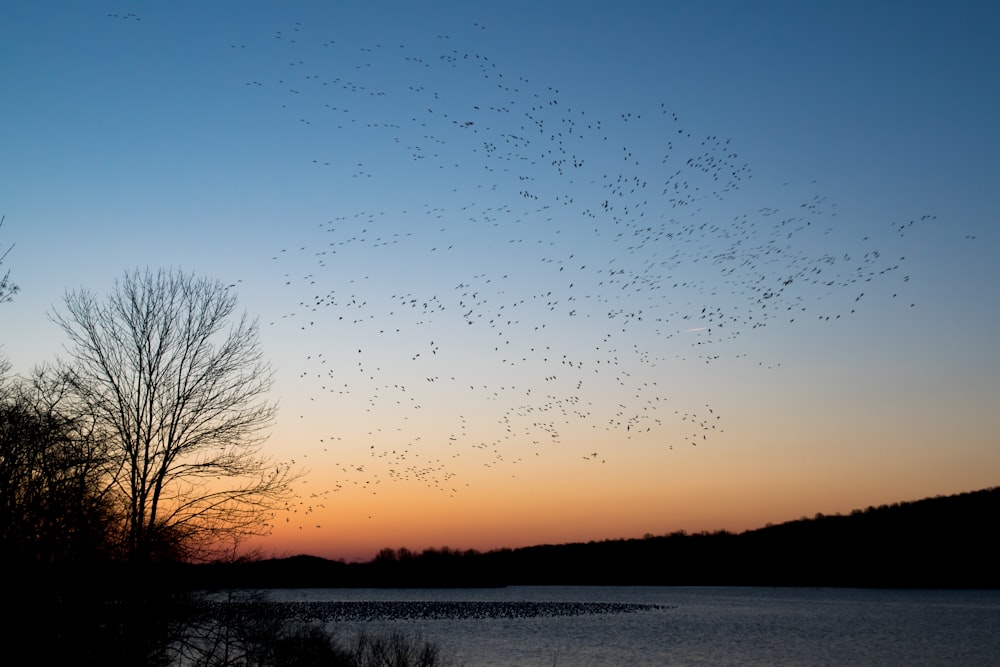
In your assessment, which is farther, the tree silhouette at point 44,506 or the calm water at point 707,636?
the calm water at point 707,636

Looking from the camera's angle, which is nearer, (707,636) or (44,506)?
(44,506)

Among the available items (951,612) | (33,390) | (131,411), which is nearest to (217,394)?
(131,411)

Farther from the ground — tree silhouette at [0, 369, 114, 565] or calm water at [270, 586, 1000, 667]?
tree silhouette at [0, 369, 114, 565]

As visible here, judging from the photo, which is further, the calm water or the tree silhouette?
the calm water

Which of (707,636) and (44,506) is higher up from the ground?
(44,506)

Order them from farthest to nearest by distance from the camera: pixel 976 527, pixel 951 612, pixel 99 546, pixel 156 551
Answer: pixel 976 527 < pixel 951 612 < pixel 156 551 < pixel 99 546

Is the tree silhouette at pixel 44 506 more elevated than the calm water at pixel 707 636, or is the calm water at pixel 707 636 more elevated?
the tree silhouette at pixel 44 506

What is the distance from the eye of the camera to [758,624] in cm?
8600

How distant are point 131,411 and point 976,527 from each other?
188839 millimetres

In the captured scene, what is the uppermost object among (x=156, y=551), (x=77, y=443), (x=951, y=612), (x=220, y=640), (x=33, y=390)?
(x=33, y=390)

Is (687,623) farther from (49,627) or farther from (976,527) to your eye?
(976,527)

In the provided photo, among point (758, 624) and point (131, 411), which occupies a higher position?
point (131, 411)

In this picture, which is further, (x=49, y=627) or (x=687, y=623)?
(x=687, y=623)

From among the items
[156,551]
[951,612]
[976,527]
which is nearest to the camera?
[156,551]
